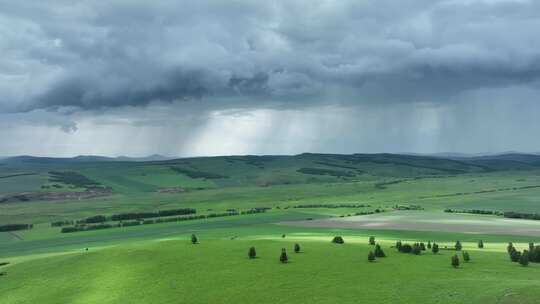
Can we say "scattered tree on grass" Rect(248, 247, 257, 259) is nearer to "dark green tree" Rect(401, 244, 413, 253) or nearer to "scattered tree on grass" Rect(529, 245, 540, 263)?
"dark green tree" Rect(401, 244, 413, 253)

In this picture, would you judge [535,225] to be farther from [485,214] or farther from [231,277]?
[231,277]

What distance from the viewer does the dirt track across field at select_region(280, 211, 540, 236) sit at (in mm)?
141500

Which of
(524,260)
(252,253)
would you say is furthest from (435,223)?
(252,253)

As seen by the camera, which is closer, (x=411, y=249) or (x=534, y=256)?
(x=534, y=256)

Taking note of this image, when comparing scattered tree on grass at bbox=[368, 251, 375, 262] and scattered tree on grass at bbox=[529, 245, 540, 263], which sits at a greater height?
scattered tree on grass at bbox=[529, 245, 540, 263]

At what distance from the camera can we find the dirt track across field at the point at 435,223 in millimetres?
141500

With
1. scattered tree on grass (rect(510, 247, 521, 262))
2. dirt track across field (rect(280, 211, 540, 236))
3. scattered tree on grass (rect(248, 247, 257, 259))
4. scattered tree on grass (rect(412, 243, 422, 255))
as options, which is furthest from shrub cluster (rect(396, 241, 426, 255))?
dirt track across field (rect(280, 211, 540, 236))

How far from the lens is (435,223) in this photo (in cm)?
15900

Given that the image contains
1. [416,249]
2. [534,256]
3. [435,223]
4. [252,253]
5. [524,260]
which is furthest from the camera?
[435,223]

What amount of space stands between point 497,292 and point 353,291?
18825 mm

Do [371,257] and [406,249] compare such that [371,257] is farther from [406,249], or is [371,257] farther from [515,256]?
[515,256]

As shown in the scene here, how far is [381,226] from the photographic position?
15650 cm

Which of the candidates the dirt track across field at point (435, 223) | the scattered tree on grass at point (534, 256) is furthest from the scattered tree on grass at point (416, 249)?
the dirt track across field at point (435, 223)

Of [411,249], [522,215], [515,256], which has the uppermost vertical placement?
[522,215]
